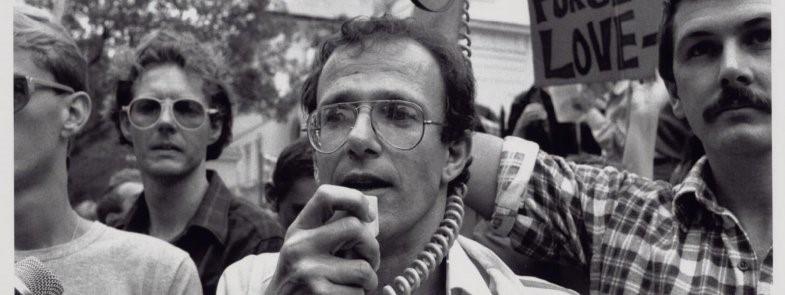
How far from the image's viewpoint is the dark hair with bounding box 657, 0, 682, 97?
2.84 meters

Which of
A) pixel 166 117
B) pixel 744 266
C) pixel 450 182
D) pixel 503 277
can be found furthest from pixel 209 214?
pixel 744 266

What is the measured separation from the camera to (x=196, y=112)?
A: 13.5 ft

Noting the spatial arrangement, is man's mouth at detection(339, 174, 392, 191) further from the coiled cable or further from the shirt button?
the shirt button

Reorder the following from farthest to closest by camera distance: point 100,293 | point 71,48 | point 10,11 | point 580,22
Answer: point 580,22, point 71,48, point 100,293, point 10,11

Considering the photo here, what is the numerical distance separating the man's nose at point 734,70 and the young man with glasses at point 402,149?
0.70 meters

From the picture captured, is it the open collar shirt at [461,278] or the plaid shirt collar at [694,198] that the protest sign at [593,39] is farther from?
the open collar shirt at [461,278]

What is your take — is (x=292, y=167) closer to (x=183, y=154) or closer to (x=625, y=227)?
(x=183, y=154)

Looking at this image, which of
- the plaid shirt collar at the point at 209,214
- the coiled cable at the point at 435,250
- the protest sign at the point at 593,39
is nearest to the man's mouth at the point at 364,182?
the coiled cable at the point at 435,250

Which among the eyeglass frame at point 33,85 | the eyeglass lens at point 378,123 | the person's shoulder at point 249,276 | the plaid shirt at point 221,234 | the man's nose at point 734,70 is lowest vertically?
the plaid shirt at point 221,234

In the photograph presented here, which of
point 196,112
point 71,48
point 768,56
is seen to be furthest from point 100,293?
point 768,56

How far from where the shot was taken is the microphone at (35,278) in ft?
7.07

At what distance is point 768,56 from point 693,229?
0.52 metres

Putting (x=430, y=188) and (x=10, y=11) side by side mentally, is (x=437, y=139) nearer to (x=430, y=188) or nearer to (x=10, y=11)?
(x=430, y=188)

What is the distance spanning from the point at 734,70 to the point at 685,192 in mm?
389
